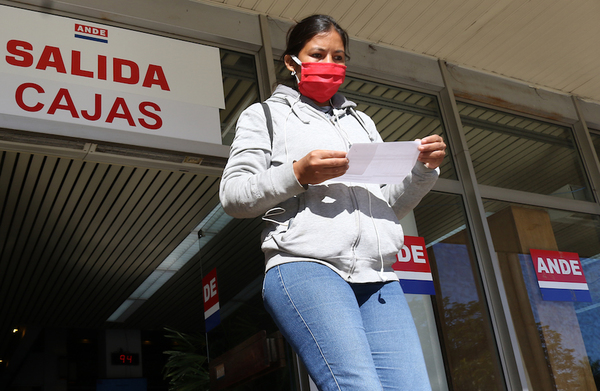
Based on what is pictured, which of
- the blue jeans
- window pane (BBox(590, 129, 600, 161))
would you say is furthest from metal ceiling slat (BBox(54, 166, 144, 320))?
window pane (BBox(590, 129, 600, 161))

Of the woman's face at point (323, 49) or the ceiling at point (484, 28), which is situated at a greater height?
the ceiling at point (484, 28)

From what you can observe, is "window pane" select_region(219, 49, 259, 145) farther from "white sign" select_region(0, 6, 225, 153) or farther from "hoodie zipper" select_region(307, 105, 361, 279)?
"hoodie zipper" select_region(307, 105, 361, 279)

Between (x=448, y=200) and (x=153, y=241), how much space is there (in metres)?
3.49

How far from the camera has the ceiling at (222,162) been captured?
12.2 feet

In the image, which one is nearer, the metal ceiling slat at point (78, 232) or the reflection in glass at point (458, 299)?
the reflection in glass at point (458, 299)

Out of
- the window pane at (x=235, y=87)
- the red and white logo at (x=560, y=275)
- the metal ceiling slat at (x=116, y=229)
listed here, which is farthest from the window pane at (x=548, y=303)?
the metal ceiling slat at (x=116, y=229)

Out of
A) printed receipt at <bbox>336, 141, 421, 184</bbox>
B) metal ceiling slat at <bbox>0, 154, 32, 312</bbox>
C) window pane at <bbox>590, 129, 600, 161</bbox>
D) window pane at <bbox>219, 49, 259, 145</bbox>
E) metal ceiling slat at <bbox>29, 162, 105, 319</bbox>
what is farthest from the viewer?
window pane at <bbox>590, 129, 600, 161</bbox>

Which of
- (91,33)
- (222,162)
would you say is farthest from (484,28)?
(91,33)

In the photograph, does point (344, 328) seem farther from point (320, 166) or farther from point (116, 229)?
point (116, 229)

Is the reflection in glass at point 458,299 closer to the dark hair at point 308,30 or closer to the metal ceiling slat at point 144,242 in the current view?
the metal ceiling slat at point 144,242

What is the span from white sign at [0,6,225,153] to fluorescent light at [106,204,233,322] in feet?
2.86

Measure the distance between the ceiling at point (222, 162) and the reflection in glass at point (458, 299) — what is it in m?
0.04

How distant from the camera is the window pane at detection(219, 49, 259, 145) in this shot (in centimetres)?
351

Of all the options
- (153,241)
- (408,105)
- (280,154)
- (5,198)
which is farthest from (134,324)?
Answer: (280,154)
